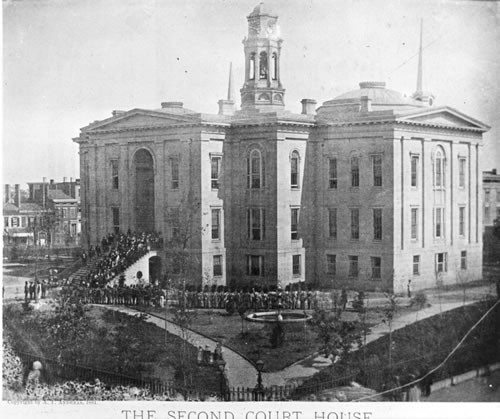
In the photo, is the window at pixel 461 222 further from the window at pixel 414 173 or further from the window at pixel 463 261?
the window at pixel 414 173

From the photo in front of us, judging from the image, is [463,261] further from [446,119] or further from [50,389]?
[50,389]

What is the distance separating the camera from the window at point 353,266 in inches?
854

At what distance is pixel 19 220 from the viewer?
72.9 feet

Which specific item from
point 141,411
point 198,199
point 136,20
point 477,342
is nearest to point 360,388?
point 477,342

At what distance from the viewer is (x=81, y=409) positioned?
20.0m

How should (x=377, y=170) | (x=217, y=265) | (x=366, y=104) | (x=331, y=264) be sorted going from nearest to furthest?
(x=366, y=104)
(x=377, y=170)
(x=331, y=264)
(x=217, y=265)

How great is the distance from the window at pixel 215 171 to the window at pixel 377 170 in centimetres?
396

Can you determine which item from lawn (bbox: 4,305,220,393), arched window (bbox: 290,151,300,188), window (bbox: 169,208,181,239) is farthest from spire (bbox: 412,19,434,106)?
lawn (bbox: 4,305,220,393)

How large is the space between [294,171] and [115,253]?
16.4ft

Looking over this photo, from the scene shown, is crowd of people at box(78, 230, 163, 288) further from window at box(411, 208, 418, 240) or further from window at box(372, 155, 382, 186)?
window at box(411, 208, 418, 240)

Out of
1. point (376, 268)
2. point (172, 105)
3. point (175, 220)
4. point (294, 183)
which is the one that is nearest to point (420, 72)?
point (294, 183)

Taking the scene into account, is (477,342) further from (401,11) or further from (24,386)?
(24,386)

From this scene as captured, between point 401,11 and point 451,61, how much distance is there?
1590 millimetres

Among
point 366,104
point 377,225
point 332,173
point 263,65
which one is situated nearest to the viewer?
point 366,104
